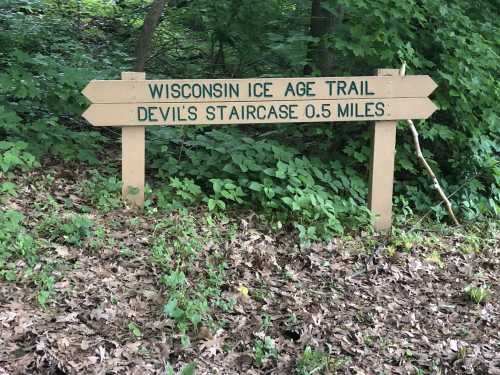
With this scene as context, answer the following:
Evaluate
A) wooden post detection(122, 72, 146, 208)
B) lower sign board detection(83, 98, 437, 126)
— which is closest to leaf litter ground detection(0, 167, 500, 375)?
wooden post detection(122, 72, 146, 208)

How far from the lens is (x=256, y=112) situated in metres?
5.45

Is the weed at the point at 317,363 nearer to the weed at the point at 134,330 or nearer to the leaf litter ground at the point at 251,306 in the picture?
the leaf litter ground at the point at 251,306

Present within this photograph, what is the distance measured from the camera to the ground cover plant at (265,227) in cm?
382

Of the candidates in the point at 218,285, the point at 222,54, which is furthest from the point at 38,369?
the point at 222,54

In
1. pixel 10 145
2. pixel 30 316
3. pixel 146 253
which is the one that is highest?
pixel 10 145

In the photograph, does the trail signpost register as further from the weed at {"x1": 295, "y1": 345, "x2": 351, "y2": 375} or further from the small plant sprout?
the weed at {"x1": 295, "y1": 345, "x2": 351, "y2": 375}

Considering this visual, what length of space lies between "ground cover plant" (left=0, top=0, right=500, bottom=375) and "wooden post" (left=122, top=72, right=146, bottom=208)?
4.7 inches

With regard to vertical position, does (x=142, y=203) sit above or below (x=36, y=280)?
above

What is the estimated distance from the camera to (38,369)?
10.7 feet

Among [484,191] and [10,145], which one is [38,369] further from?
[484,191]

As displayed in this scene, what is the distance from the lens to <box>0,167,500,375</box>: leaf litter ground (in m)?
3.61

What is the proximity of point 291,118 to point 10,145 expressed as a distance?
2.71m

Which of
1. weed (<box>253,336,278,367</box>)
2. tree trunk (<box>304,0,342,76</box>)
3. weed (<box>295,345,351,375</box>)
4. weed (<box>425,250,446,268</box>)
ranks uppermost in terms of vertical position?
tree trunk (<box>304,0,342,76</box>)

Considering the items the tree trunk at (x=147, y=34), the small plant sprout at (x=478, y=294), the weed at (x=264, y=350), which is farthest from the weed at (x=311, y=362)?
the tree trunk at (x=147, y=34)
